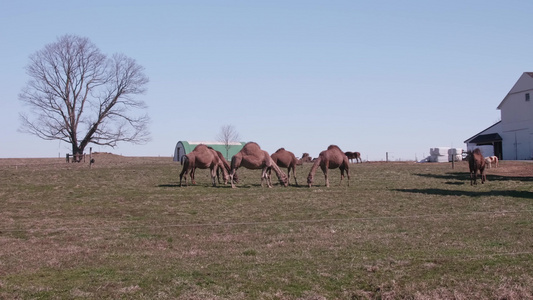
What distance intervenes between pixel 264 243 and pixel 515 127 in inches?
2205

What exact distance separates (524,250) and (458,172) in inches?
1104

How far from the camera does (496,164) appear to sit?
1746 inches

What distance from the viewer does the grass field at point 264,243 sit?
33.0ft

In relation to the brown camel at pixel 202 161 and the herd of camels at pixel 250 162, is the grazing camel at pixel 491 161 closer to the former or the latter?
the herd of camels at pixel 250 162

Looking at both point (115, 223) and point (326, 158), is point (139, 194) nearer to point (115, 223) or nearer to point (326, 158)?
point (115, 223)

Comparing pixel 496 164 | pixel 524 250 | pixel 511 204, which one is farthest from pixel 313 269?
pixel 496 164

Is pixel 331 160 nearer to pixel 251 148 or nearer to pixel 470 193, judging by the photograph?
pixel 251 148

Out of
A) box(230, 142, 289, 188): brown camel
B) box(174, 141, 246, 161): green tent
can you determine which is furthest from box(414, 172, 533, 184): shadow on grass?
box(174, 141, 246, 161): green tent

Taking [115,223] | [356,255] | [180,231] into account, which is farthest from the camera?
[115,223]

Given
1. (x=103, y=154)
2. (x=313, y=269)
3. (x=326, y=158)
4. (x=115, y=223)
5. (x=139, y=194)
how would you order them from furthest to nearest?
(x=103, y=154)
(x=326, y=158)
(x=139, y=194)
(x=115, y=223)
(x=313, y=269)

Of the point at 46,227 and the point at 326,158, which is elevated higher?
the point at 326,158

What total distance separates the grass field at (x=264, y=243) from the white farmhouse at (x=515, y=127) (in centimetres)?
3663

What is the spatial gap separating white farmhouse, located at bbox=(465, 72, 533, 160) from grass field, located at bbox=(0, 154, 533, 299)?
1442 inches

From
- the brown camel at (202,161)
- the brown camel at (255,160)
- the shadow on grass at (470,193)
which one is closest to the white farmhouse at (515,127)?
the shadow on grass at (470,193)
